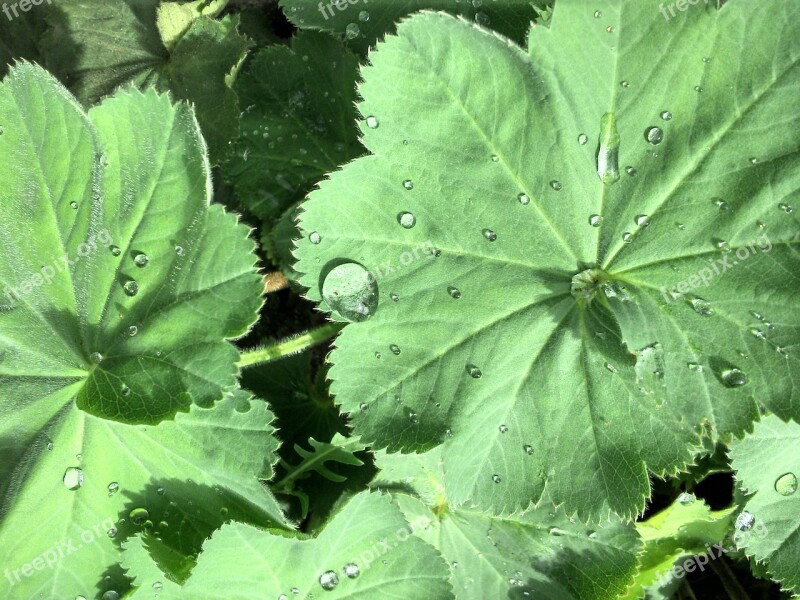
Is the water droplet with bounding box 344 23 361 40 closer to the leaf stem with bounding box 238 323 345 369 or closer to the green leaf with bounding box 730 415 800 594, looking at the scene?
the leaf stem with bounding box 238 323 345 369

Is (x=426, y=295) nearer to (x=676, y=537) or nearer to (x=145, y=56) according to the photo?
(x=676, y=537)

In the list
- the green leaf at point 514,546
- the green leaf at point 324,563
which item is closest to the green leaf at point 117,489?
the green leaf at point 324,563

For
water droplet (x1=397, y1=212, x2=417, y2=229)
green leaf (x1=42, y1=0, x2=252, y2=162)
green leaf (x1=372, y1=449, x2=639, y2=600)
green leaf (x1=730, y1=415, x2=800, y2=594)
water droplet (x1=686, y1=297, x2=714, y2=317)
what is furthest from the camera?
green leaf (x1=42, y1=0, x2=252, y2=162)

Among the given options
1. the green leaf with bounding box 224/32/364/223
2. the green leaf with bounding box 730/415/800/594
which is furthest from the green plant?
the green leaf with bounding box 224/32/364/223

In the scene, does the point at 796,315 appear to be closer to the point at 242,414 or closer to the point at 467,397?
the point at 467,397

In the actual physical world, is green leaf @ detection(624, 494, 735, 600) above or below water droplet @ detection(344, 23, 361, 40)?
below

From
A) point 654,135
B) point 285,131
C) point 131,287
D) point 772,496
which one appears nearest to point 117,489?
point 131,287

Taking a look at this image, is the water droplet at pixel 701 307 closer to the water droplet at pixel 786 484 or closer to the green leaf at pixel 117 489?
the water droplet at pixel 786 484
